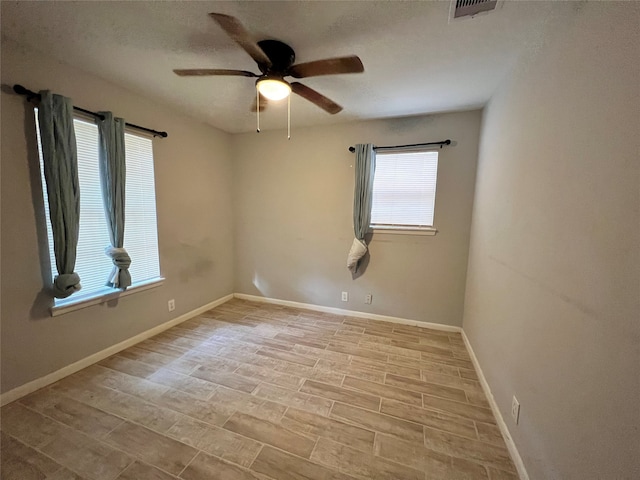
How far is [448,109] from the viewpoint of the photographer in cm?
257

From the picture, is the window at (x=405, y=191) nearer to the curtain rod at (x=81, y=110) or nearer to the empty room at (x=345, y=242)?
the empty room at (x=345, y=242)

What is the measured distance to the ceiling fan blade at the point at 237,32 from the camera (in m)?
1.14

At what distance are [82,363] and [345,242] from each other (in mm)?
2828

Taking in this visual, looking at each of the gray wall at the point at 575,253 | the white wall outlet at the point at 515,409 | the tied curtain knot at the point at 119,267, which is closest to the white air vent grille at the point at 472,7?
the gray wall at the point at 575,253

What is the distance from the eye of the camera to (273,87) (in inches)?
64.4

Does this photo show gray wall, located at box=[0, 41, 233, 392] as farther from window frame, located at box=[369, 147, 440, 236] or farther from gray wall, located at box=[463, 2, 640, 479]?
gray wall, located at box=[463, 2, 640, 479]

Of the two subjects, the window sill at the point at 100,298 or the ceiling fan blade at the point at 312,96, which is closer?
the ceiling fan blade at the point at 312,96

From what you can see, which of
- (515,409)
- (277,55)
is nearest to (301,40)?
(277,55)

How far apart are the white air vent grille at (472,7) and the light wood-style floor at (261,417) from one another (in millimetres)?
2448

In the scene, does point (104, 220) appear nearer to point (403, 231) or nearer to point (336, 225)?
point (336, 225)

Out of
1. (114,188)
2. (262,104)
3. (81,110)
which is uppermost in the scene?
(262,104)

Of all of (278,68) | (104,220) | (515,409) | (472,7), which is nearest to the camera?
(472,7)

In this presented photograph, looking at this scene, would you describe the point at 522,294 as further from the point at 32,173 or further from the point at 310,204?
the point at 32,173

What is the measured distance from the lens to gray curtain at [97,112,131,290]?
2.08 metres
